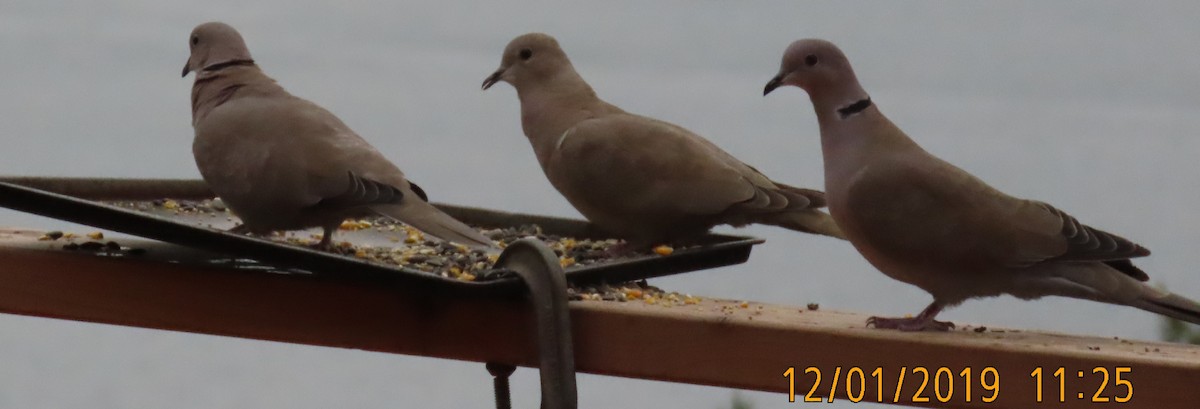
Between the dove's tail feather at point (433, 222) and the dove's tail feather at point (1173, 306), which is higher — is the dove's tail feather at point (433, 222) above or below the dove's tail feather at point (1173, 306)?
below

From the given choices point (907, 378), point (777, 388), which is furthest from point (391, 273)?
point (907, 378)

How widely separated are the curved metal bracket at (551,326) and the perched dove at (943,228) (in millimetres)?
411

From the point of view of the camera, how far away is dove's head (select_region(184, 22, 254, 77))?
2.43 metres

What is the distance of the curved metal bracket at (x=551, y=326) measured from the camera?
1708 mm

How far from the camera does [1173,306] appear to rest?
1.75m

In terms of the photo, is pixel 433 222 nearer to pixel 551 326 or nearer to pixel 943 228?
pixel 551 326

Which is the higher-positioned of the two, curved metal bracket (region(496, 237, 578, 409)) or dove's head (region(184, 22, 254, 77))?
dove's head (region(184, 22, 254, 77))

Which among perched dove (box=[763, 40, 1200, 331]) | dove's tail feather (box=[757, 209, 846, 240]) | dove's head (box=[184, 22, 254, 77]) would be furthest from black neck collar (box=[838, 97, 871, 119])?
dove's head (box=[184, 22, 254, 77])

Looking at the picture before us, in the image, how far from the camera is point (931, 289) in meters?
1.89

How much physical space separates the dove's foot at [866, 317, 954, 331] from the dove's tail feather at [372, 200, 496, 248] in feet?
1.75

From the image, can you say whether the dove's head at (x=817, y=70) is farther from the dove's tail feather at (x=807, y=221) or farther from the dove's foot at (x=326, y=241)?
the dove's foot at (x=326, y=241)
